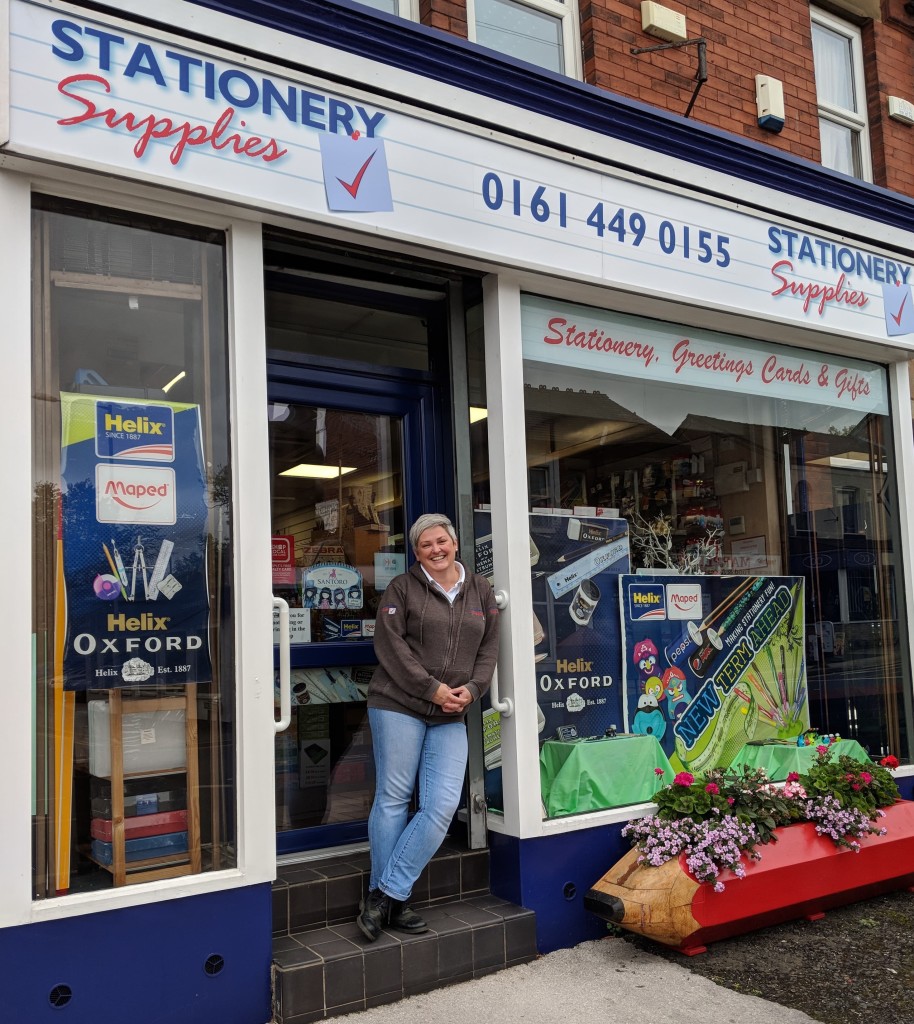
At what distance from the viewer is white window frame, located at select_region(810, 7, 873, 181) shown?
7.90 m

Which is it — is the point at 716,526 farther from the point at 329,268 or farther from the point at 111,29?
the point at 111,29

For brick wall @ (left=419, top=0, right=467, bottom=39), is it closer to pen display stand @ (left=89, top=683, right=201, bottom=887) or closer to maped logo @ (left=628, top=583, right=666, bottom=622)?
maped logo @ (left=628, top=583, right=666, bottom=622)

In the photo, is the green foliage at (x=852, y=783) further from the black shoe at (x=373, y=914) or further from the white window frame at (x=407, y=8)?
the white window frame at (x=407, y=8)

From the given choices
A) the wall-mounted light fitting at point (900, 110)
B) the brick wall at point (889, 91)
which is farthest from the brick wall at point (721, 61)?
the wall-mounted light fitting at point (900, 110)

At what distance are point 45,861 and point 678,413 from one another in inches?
158

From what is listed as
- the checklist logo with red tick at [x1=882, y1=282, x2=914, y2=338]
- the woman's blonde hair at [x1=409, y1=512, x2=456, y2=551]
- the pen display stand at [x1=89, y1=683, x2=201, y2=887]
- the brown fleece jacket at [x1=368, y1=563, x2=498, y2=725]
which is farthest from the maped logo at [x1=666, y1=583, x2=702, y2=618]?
the pen display stand at [x1=89, y1=683, x2=201, y2=887]

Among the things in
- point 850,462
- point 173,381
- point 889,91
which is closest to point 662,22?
point 889,91

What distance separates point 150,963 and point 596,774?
2.31 meters

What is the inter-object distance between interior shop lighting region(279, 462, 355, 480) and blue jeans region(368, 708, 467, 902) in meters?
1.37

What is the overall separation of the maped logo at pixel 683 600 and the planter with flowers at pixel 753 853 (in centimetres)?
90

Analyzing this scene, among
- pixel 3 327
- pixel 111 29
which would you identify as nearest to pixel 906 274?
pixel 111 29

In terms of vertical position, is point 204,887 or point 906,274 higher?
point 906,274

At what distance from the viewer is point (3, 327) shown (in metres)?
3.50

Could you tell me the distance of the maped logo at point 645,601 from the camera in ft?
17.9
